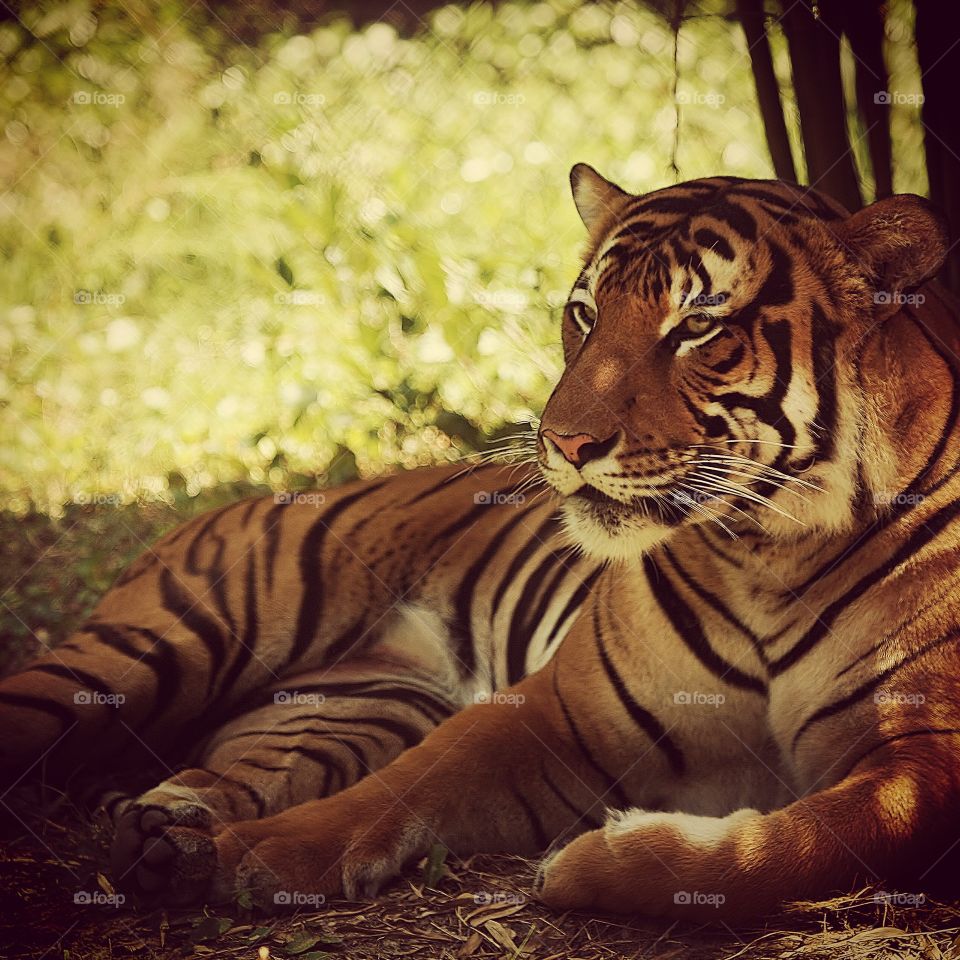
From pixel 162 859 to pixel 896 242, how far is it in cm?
155

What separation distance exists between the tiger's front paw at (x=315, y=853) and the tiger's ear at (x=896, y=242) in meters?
1.21

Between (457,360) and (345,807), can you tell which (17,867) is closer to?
(345,807)

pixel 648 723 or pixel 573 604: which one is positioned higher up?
pixel 573 604

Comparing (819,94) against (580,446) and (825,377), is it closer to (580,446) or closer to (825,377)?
(825,377)

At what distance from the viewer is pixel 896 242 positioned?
1904mm

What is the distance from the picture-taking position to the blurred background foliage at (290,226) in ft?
11.0

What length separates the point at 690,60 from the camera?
3.29 metres

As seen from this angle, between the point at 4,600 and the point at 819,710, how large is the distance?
2.08 meters

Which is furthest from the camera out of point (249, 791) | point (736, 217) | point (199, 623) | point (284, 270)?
point (284, 270)

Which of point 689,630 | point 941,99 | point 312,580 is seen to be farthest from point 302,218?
point 689,630

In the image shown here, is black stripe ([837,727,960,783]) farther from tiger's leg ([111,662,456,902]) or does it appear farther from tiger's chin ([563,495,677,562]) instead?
tiger's leg ([111,662,456,902])

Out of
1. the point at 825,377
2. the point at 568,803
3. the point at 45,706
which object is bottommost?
the point at 568,803

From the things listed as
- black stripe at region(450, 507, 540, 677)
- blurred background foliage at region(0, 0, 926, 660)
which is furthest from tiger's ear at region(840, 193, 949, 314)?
blurred background foliage at region(0, 0, 926, 660)

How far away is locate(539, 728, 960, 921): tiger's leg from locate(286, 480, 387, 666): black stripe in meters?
0.96
